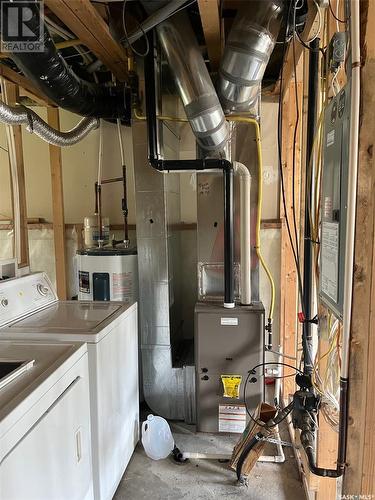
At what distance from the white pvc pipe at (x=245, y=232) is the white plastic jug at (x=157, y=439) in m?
0.94

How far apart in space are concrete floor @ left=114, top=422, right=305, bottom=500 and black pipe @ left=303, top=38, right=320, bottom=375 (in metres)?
0.80

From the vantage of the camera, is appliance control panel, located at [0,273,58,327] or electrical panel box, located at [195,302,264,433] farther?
electrical panel box, located at [195,302,264,433]

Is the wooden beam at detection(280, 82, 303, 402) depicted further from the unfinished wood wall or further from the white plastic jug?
the unfinished wood wall

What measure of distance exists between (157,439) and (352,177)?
1.92 m

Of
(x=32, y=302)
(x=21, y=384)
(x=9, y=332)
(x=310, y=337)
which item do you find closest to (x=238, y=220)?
(x=310, y=337)

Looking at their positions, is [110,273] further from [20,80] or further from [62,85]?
[20,80]

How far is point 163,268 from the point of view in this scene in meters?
2.57

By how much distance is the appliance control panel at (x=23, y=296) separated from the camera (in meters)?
1.79

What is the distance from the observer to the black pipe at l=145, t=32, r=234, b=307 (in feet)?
7.29

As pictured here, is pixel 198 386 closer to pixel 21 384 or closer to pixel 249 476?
pixel 249 476

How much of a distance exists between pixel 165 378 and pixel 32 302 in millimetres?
1103

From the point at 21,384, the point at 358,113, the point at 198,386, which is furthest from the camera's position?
the point at 198,386

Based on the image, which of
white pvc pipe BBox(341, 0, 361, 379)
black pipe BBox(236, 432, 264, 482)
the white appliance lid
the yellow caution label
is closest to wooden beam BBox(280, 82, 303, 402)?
the yellow caution label

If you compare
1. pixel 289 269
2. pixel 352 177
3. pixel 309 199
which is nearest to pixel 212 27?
pixel 309 199
